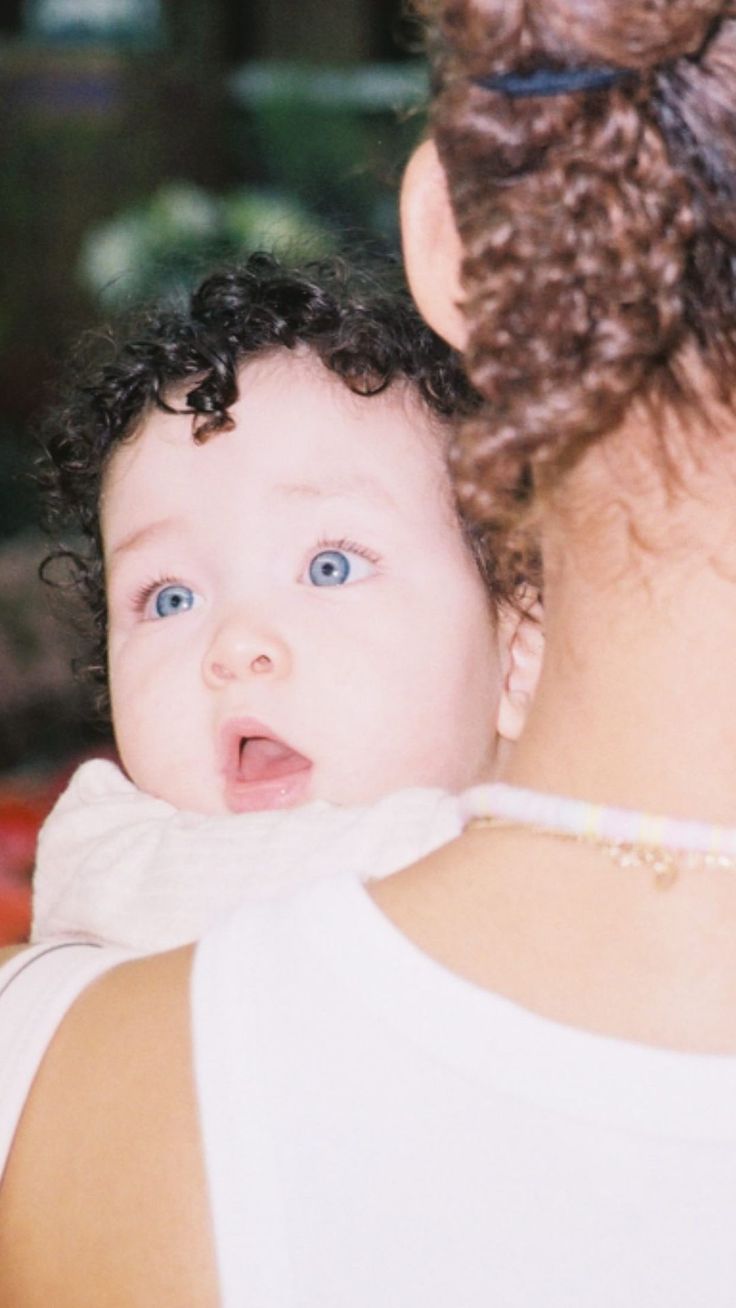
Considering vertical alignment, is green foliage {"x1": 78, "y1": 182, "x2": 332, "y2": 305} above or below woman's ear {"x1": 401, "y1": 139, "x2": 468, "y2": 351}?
above

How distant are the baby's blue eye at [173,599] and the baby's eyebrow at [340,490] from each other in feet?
0.37

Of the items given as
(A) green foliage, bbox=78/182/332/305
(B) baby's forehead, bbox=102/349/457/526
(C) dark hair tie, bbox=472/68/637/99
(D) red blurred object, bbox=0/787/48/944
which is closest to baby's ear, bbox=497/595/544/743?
(B) baby's forehead, bbox=102/349/457/526

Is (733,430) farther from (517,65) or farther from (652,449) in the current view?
(517,65)

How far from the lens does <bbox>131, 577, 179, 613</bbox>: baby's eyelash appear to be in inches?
55.5

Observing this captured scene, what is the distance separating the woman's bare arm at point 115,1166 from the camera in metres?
0.89

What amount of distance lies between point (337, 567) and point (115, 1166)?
0.58 meters

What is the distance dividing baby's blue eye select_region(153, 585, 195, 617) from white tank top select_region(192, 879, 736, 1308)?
54 cm

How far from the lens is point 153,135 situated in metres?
8.52

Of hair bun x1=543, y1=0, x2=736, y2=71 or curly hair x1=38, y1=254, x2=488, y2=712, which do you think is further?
curly hair x1=38, y1=254, x2=488, y2=712

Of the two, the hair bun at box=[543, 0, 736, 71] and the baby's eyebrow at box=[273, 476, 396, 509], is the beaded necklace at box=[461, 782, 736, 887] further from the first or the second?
the baby's eyebrow at box=[273, 476, 396, 509]

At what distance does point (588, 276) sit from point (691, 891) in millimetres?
294

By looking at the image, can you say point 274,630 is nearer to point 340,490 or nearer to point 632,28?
point 340,490

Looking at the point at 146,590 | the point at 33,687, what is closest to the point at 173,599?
the point at 146,590

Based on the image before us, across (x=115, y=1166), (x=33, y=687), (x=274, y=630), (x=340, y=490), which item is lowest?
(x=33, y=687)
